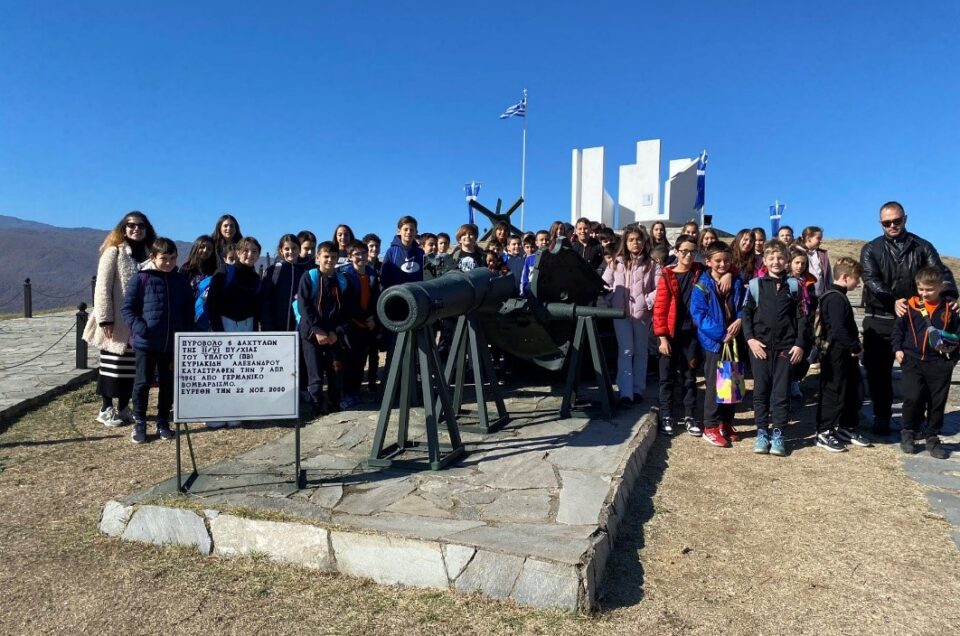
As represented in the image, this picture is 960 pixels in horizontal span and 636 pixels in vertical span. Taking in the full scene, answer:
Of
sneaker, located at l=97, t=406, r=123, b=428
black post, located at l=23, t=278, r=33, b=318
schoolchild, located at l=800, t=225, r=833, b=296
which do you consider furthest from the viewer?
black post, located at l=23, t=278, r=33, b=318

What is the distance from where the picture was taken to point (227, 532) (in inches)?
135

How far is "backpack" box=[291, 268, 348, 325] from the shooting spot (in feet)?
20.6

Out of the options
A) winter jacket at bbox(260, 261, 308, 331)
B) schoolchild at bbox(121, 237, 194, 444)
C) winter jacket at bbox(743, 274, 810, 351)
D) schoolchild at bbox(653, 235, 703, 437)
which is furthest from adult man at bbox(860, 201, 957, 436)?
schoolchild at bbox(121, 237, 194, 444)

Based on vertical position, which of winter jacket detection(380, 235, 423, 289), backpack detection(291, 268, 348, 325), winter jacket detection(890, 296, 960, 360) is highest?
winter jacket detection(380, 235, 423, 289)

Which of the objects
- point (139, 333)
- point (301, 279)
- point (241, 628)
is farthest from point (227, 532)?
point (301, 279)

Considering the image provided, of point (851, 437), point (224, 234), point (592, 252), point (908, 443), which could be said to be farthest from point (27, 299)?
point (908, 443)

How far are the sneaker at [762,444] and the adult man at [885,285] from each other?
141 centimetres

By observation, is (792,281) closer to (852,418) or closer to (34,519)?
(852,418)

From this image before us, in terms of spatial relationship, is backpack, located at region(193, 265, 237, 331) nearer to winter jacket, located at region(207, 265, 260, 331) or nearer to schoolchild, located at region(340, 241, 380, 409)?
winter jacket, located at region(207, 265, 260, 331)

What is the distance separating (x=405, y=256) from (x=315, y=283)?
5.23 feet

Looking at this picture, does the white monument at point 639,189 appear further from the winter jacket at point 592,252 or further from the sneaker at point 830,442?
the sneaker at point 830,442

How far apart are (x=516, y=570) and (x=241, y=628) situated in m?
1.24

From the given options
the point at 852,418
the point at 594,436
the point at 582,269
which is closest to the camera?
the point at 594,436

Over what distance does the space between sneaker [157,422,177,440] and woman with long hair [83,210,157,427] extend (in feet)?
1.99
